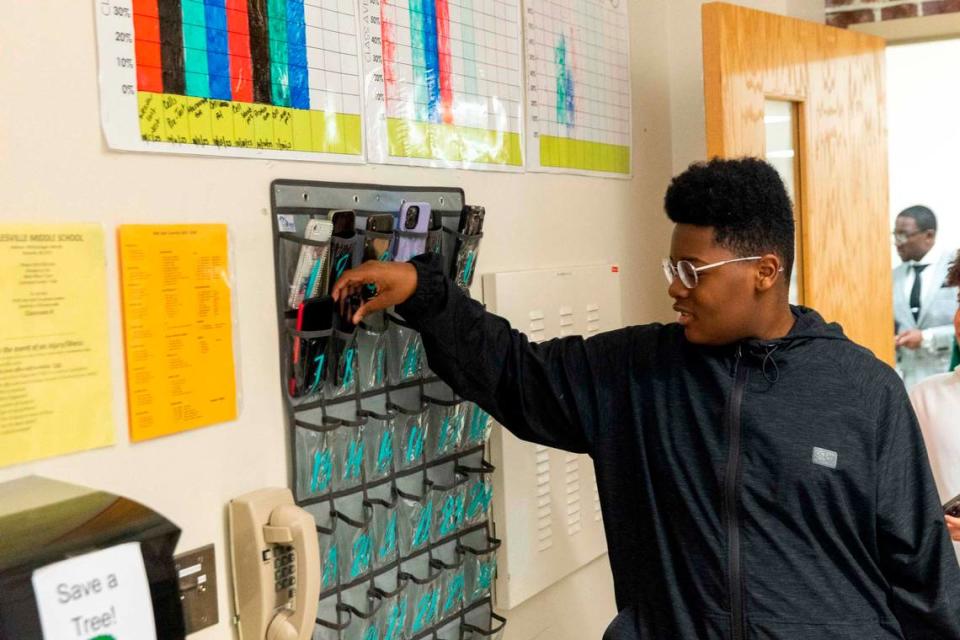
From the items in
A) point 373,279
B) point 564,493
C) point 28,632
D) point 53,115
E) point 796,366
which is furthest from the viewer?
point 564,493

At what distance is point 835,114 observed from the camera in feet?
8.79

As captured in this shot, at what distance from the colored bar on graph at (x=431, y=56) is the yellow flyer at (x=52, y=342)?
2.34 ft

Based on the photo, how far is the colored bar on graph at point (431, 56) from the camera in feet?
5.54

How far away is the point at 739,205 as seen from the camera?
1520 millimetres

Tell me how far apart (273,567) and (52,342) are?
0.44 meters

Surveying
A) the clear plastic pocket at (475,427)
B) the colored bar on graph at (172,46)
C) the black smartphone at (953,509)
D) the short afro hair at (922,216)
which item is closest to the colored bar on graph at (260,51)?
the colored bar on graph at (172,46)

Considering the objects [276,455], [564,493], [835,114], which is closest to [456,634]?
[564,493]

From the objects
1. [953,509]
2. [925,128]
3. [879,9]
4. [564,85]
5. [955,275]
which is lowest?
[953,509]

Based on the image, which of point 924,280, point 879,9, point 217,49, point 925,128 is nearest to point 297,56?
point 217,49

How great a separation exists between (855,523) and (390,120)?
966 mm

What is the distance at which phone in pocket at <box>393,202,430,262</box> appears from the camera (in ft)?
5.19

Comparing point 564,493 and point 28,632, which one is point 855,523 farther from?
point 28,632

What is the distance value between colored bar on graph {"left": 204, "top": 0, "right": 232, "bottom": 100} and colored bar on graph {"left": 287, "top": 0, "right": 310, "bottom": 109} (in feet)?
0.37

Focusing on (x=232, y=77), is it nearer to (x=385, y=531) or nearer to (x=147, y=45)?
(x=147, y=45)
